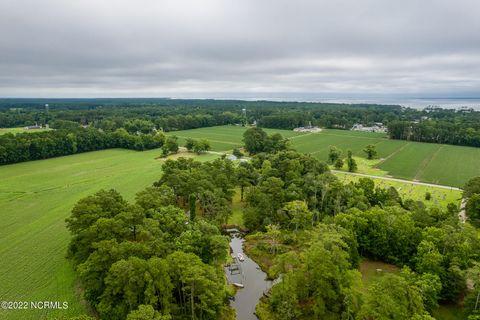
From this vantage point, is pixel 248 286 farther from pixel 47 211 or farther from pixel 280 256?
pixel 47 211

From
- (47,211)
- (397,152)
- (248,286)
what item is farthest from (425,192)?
(47,211)

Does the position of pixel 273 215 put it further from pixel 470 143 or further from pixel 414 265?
pixel 470 143

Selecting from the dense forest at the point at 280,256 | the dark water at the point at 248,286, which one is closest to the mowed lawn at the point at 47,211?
the dense forest at the point at 280,256

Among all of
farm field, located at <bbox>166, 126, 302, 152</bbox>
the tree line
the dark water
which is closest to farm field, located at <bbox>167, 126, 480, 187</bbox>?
farm field, located at <bbox>166, 126, 302, 152</bbox>

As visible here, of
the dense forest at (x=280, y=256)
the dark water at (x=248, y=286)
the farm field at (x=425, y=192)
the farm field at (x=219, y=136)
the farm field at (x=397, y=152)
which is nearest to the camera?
the dense forest at (x=280, y=256)

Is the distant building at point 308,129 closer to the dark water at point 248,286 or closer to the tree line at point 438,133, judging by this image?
the tree line at point 438,133

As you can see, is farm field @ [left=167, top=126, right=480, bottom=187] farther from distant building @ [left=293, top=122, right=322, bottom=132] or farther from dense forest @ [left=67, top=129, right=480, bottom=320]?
dense forest @ [left=67, top=129, right=480, bottom=320]

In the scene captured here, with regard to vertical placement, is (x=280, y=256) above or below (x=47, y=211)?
above

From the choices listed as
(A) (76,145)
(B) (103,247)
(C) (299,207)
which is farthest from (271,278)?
(A) (76,145)
